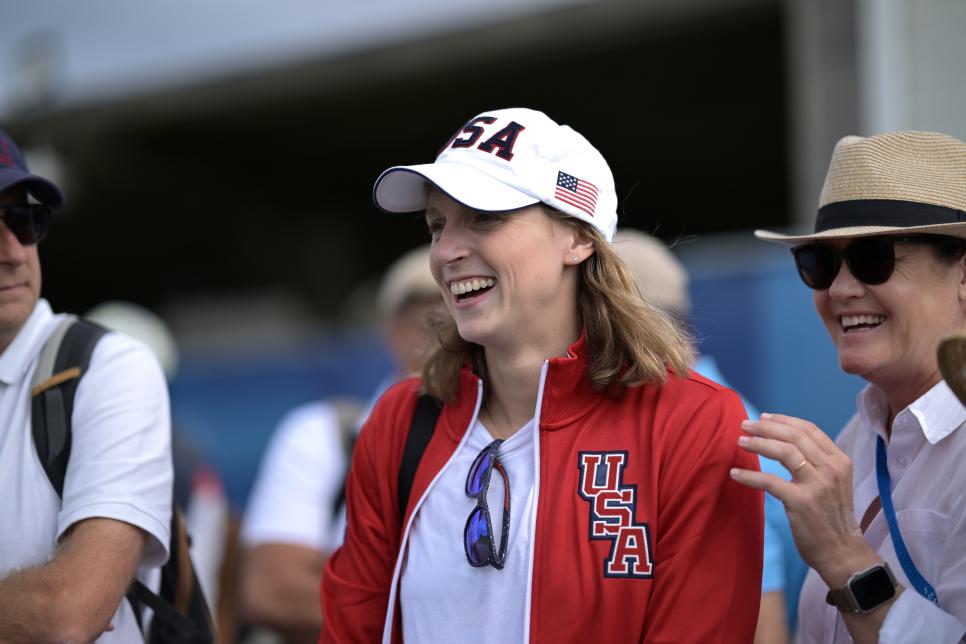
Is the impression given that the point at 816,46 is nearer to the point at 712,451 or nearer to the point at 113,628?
the point at 712,451

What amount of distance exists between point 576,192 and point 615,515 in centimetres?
75

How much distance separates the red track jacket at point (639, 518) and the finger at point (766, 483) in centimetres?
8

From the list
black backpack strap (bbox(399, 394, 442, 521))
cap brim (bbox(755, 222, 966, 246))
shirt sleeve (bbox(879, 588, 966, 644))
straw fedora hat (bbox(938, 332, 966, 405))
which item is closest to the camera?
straw fedora hat (bbox(938, 332, 966, 405))

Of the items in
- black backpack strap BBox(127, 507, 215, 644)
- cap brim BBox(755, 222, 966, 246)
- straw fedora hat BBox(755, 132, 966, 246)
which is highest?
straw fedora hat BBox(755, 132, 966, 246)

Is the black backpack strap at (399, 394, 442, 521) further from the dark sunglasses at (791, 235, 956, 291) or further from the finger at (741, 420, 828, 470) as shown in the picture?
the dark sunglasses at (791, 235, 956, 291)

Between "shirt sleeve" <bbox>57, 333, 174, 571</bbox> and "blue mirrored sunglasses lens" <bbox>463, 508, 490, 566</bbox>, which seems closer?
"blue mirrored sunglasses lens" <bbox>463, 508, 490, 566</bbox>

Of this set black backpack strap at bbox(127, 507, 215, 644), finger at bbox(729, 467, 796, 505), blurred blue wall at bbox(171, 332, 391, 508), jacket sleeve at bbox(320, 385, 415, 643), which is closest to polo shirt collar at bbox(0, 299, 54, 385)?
black backpack strap at bbox(127, 507, 215, 644)

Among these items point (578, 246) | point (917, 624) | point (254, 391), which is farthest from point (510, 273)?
point (254, 391)

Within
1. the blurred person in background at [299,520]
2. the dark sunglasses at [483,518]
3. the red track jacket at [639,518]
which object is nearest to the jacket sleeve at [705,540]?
the red track jacket at [639,518]

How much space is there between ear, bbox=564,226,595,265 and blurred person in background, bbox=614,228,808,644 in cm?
19

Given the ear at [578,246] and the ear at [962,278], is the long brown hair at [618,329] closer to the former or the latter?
the ear at [578,246]

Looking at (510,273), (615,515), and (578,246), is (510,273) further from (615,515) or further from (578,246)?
(615,515)

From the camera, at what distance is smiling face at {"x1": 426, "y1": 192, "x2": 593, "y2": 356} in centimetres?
241

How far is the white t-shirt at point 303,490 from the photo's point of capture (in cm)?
420
